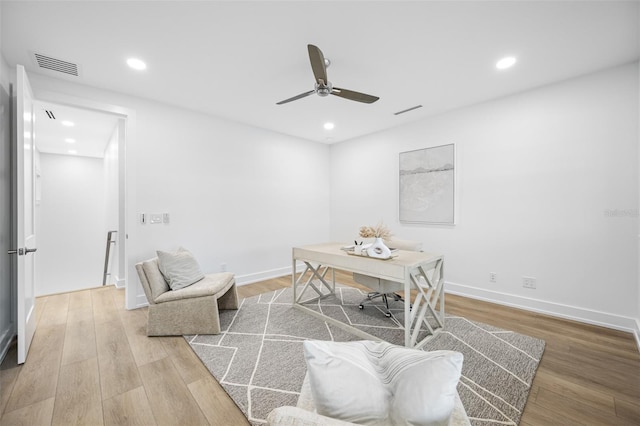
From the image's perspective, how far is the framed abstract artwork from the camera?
12.2 feet

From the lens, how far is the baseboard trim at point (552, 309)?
8.42 feet

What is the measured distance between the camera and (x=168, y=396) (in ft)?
5.59

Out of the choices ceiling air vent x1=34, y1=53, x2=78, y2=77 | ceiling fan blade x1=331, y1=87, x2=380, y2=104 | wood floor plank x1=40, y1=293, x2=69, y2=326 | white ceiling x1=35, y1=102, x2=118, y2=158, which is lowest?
wood floor plank x1=40, y1=293, x2=69, y2=326

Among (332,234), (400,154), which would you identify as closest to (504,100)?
(400,154)

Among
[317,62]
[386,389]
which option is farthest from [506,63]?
[386,389]

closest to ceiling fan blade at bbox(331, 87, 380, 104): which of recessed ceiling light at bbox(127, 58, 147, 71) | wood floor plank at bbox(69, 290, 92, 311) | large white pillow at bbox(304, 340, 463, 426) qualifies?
recessed ceiling light at bbox(127, 58, 147, 71)

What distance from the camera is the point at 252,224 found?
14.2 feet

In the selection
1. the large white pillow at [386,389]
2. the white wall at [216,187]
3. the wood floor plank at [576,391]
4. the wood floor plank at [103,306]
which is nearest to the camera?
the large white pillow at [386,389]

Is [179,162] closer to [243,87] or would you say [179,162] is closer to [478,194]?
[243,87]

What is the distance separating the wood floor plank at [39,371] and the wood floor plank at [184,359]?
699mm

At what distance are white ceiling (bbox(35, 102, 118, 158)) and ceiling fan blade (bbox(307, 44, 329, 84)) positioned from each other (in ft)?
8.47

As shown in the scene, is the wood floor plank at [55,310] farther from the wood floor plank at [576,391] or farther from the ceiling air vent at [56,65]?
the wood floor plank at [576,391]

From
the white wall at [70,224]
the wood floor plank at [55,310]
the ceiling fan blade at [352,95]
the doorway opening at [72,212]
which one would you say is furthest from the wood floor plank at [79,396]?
the white wall at [70,224]

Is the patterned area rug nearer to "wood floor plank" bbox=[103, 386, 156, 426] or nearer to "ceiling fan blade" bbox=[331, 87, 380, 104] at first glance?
"wood floor plank" bbox=[103, 386, 156, 426]
